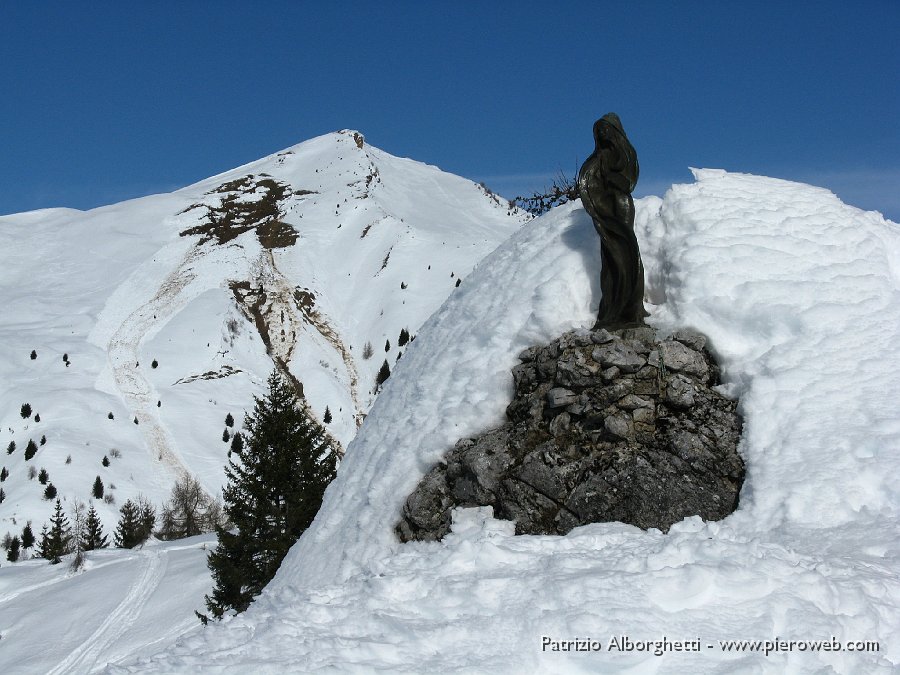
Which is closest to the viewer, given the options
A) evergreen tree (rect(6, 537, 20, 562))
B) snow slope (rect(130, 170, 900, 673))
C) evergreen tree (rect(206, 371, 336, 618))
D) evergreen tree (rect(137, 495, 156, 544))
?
snow slope (rect(130, 170, 900, 673))

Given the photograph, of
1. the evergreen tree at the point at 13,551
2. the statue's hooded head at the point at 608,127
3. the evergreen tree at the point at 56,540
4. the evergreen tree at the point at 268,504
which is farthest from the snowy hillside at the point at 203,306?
the statue's hooded head at the point at 608,127

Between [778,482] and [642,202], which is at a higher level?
[642,202]

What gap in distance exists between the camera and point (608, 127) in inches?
325

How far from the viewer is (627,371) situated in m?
7.68

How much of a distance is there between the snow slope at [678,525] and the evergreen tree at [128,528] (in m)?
24.7

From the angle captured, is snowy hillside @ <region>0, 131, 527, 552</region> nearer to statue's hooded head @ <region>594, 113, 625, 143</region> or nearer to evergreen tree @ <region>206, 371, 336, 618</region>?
evergreen tree @ <region>206, 371, 336, 618</region>

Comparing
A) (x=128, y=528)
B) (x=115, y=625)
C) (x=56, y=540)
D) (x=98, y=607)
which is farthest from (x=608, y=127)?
(x=128, y=528)

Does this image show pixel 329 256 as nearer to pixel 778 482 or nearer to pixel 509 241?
pixel 509 241

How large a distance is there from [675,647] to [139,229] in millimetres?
77553

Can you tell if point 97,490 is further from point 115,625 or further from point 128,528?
point 115,625

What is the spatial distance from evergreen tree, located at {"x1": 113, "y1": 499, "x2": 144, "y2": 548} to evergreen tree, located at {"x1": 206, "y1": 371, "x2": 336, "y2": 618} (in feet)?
48.6

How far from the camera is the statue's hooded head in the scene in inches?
325

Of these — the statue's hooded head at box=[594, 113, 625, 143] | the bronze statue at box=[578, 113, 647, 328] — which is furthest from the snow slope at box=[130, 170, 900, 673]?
the statue's hooded head at box=[594, 113, 625, 143]

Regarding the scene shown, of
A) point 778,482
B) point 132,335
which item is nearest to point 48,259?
point 132,335
